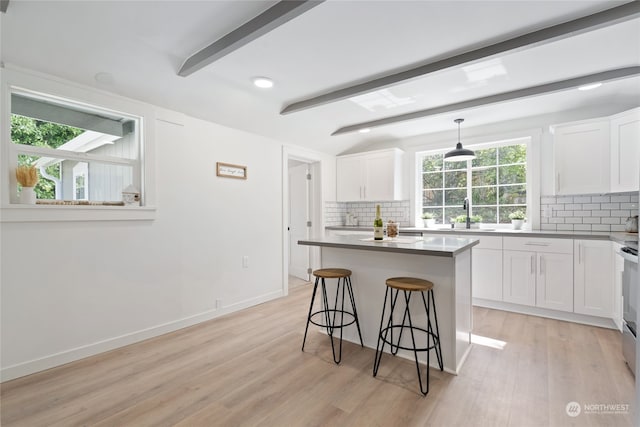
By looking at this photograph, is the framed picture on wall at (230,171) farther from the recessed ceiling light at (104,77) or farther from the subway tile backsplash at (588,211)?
the subway tile backsplash at (588,211)

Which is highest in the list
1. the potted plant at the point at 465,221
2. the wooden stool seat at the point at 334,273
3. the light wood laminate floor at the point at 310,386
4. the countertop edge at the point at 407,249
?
the potted plant at the point at 465,221

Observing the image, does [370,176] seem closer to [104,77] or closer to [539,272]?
[539,272]

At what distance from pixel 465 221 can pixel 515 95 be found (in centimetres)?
189

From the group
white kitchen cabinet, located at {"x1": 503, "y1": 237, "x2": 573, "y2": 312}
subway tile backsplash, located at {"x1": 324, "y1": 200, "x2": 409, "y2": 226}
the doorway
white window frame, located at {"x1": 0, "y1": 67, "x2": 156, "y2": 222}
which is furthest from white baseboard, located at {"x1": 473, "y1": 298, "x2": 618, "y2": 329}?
white window frame, located at {"x1": 0, "y1": 67, "x2": 156, "y2": 222}

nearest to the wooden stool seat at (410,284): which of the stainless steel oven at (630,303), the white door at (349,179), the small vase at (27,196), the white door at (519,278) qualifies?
the stainless steel oven at (630,303)

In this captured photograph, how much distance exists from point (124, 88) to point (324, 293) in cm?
268

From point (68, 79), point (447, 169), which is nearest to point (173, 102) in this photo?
point (68, 79)

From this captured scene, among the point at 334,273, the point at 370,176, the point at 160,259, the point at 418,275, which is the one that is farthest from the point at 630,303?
the point at 160,259

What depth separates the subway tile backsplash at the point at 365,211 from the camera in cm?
511

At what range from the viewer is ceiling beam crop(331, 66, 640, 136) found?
8.93 feet

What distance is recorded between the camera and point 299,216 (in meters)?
5.47

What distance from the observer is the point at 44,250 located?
236cm

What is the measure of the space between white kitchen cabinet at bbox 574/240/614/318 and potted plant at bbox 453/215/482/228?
48.6 inches

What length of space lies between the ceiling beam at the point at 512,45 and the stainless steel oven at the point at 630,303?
1639mm
